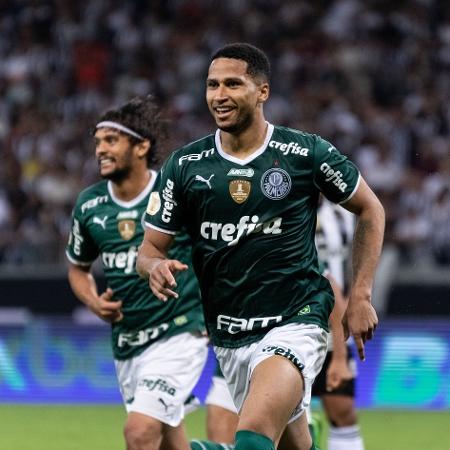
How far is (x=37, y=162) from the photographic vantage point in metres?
16.2

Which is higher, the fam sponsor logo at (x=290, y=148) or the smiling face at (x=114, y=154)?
the fam sponsor logo at (x=290, y=148)

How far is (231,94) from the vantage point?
5641 mm

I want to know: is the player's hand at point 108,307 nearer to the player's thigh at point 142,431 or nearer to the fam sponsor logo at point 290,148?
the player's thigh at point 142,431

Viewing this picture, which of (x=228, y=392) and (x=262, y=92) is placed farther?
(x=228, y=392)

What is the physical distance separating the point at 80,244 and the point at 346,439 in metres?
2.13

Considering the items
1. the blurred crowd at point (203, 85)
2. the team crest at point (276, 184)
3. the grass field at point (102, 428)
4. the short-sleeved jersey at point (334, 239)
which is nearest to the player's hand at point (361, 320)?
the team crest at point (276, 184)

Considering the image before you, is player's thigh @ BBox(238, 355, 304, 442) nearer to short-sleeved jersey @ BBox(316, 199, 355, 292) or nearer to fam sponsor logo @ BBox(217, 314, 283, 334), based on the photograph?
fam sponsor logo @ BBox(217, 314, 283, 334)

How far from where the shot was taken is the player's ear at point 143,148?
7523 mm

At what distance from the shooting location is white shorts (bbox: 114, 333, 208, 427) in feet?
21.7

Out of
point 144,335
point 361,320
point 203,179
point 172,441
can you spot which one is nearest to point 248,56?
point 203,179

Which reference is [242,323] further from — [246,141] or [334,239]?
[334,239]

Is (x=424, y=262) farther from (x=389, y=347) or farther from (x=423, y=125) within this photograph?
(x=423, y=125)

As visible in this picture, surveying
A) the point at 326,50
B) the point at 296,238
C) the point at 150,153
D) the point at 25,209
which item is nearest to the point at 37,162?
the point at 25,209

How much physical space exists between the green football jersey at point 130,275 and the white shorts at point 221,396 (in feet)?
1.13
